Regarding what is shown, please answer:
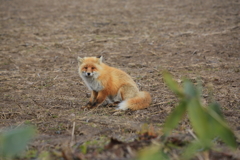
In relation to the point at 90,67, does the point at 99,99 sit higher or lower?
lower

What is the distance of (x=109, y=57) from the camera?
37.3 ft

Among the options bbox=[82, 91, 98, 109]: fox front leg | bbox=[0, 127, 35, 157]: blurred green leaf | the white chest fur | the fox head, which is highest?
bbox=[0, 127, 35, 157]: blurred green leaf

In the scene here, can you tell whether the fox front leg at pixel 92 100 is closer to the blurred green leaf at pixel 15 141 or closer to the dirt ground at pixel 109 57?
the dirt ground at pixel 109 57

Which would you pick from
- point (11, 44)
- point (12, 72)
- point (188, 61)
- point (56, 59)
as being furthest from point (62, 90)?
point (11, 44)

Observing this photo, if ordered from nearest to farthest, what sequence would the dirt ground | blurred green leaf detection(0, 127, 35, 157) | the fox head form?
1. blurred green leaf detection(0, 127, 35, 157)
2. the dirt ground
3. the fox head

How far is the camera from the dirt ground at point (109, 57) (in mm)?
5746

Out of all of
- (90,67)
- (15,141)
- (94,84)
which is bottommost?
(94,84)

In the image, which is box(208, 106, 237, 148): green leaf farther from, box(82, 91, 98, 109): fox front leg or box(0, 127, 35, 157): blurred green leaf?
box(82, 91, 98, 109): fox front leg

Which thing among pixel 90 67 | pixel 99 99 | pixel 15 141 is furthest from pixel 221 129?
pixel 90 67

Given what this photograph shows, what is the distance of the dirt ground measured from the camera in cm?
575

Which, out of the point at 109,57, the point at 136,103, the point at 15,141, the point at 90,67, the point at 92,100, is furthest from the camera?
the point at 109,57

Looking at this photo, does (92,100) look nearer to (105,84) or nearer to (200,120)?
(105,84)

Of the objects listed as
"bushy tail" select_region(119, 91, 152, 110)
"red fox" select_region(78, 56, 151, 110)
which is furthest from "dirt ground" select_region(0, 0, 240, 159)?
"red fox" select_region(78, 56, 151, 110)

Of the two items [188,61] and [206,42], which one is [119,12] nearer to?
[206,42]
